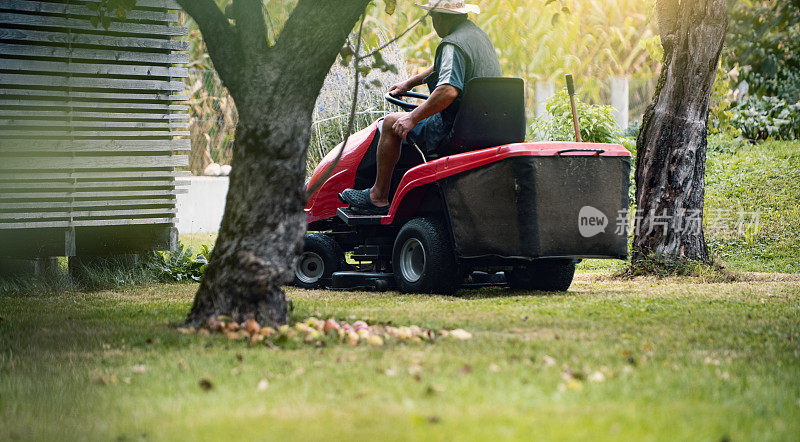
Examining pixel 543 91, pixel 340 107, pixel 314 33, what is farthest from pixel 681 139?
pixel 543 91

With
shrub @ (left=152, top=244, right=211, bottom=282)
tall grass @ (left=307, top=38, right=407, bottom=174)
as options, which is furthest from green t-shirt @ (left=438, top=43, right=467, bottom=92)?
tall grass @ (left=307, top=38, right=407, bottom=174)

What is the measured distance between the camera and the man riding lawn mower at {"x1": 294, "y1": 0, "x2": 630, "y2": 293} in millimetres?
6332

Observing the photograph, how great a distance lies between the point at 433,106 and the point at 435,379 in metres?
3.27

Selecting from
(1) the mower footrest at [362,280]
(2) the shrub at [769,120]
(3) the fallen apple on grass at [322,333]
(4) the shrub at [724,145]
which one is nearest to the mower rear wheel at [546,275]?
(1) the mower footrest at [362,280]

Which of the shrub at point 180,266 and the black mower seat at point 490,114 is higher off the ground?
the black mower seat at point 490,114

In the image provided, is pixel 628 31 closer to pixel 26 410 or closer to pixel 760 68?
pixel 760 68

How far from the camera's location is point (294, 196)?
514cm

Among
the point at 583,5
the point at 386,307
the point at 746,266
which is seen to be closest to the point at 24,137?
the point at 386,307

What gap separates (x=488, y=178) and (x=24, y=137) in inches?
152

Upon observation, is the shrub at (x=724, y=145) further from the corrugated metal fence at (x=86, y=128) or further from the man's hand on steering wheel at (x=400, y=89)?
the corrugated metal fence at (x=86, y=128)

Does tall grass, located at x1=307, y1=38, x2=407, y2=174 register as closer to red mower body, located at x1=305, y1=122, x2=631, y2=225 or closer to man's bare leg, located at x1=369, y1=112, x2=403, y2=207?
red mower body, located at x1=305, y1=122, x2=631, y2=225

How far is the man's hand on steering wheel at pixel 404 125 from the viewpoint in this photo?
22.2 ft

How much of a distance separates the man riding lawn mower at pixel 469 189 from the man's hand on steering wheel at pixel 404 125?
10 mm

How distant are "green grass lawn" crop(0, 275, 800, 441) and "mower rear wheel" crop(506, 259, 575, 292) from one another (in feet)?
4.06
